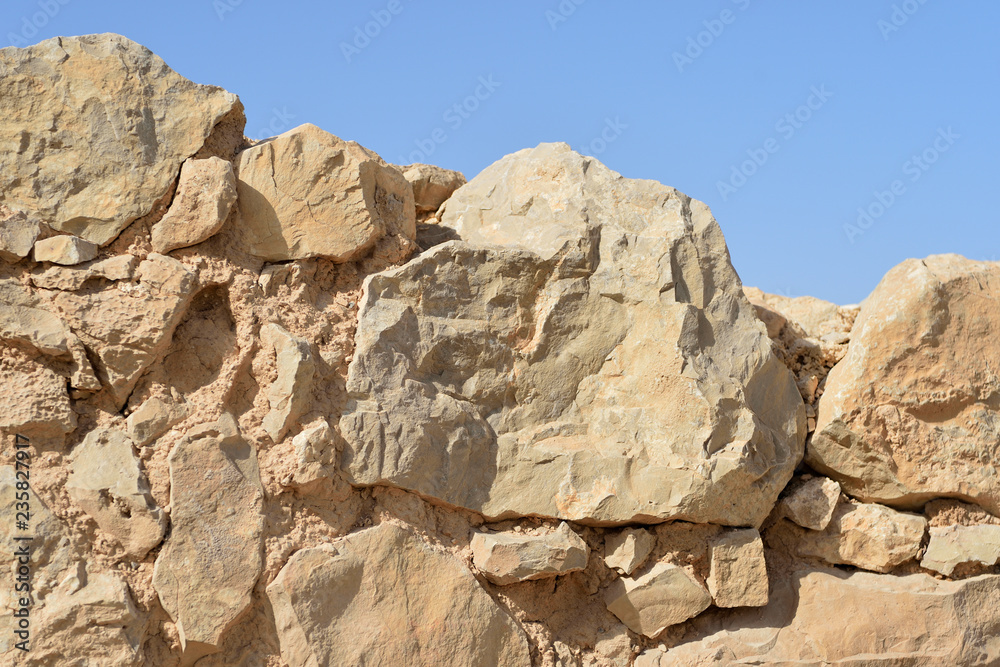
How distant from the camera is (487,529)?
3459 millimetres

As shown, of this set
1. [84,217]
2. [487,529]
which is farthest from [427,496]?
[84,217]

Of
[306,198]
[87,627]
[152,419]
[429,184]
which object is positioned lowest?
[87,627]

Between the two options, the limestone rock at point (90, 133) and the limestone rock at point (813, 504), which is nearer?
the limestone rock at point (90, 133)

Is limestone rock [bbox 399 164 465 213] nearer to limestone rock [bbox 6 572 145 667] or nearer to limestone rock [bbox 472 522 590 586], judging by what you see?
limestone rock [bbox 472 522 590 586]

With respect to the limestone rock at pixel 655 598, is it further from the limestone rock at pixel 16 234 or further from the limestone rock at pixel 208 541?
the limestone rock at pixel 16 234

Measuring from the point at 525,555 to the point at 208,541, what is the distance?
1.19 metres

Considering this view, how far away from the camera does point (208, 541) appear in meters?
2.97

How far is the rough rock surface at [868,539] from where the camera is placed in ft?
12.6

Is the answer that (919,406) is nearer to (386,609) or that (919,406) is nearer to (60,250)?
(386,609)

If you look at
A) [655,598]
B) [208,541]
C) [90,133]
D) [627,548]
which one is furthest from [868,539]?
[90,133]

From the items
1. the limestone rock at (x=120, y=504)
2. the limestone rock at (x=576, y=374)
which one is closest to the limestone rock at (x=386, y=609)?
the limestone rock at (x=576, y=374)

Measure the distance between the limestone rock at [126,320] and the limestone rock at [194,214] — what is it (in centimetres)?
14

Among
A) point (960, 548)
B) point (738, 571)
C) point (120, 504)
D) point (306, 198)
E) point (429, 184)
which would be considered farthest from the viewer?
point (429, 184)

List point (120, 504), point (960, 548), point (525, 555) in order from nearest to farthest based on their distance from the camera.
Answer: point (120, 504) < point (525, 555) < point (960, 548)
